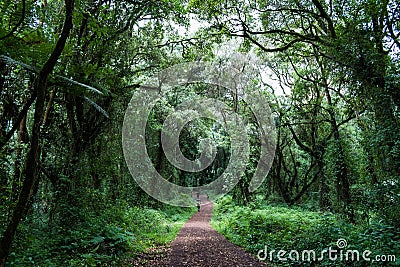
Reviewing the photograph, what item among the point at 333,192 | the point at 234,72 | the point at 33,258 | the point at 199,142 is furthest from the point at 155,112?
the point at 33,258

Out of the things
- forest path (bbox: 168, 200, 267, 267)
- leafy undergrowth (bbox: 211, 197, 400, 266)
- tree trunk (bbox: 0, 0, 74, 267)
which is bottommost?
forest path (bbox: 168, 200, 267, 267)

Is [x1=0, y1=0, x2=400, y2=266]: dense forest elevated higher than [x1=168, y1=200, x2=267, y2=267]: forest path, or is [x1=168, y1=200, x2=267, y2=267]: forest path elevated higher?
[x1=0, y1=0, x2=400, y2=266]: dense forest

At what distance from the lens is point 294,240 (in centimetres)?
868

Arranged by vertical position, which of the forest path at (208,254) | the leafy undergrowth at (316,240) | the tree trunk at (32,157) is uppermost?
the tree trunk at (32,157)

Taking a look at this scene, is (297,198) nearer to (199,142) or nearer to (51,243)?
(199,142)

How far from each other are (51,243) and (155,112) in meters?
13.1

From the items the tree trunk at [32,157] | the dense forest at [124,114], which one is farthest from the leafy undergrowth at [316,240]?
the tree trunk at [32,157]

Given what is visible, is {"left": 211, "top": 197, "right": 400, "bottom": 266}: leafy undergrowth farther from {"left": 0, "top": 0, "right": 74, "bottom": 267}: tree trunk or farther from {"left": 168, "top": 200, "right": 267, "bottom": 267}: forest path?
{"left": 0, "top": 0, "right": 74, "bottom": 267}: tree trunk

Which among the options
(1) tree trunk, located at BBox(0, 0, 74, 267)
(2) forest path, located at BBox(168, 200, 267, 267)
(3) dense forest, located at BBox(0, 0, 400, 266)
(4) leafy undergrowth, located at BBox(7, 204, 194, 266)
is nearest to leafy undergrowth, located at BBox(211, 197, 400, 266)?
(3) dense forest, located at BBox(0, 0, 400, 266)

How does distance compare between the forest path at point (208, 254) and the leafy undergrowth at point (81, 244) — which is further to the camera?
the forest path at point (208, 254)

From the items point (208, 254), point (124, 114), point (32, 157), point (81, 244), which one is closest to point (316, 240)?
point (208, 254)

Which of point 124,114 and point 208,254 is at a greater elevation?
point 124,114

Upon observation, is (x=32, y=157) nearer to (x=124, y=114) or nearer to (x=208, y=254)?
(x=208, y=254)

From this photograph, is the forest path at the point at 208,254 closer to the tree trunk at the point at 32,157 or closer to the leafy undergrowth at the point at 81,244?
the leafy undergrowth at the point at 81,244
